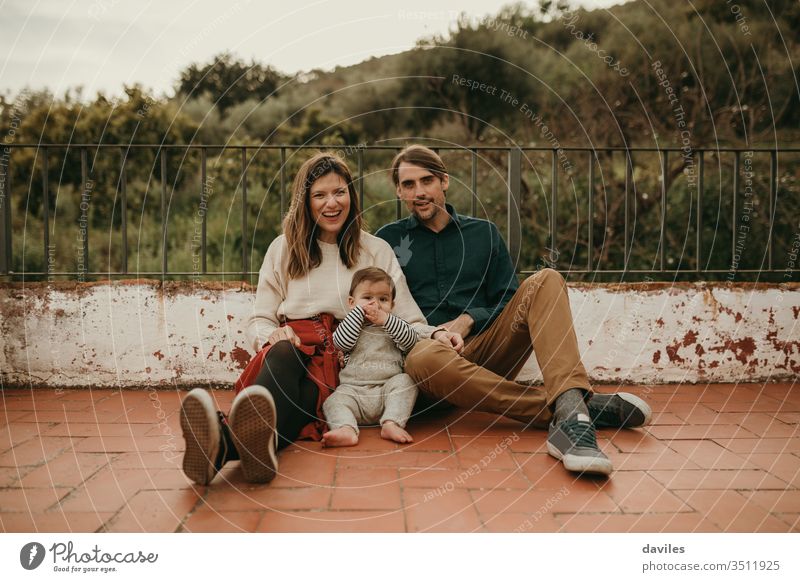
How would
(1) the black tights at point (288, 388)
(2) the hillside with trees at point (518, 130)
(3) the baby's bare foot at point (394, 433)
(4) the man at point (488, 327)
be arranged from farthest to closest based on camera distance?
(2) the hillside with trees at point (518, 130) → (3) the baby's bare foot at point (394, 433) → (4) the man at point (488, 327) → (1) the black tights at point (288, 388)

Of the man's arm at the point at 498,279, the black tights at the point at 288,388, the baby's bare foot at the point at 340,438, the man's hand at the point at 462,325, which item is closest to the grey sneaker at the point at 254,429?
the black tights at the point at 288,388

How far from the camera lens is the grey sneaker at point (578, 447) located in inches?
87.9

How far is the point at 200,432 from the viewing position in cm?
210

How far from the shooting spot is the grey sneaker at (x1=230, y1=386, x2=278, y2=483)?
Result: 84.1 inches

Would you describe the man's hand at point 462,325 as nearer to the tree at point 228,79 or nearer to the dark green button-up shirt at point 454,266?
the dark green button-up shirt at point 454,266

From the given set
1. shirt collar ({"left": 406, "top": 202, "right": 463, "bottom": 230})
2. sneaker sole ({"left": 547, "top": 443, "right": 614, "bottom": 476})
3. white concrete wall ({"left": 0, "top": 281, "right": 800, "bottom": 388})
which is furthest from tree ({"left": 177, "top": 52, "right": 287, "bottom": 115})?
sneaker sole ({"left": 547, "top": 443, "right": 614, "bottom": 476})

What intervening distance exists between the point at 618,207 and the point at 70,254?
5454 millimetres

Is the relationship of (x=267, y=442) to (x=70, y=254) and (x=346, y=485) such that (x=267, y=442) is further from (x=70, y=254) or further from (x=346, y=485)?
(x=70, y=254)

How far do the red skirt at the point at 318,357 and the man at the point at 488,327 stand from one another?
0.34 m

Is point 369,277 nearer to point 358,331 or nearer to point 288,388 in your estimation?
point 358,331

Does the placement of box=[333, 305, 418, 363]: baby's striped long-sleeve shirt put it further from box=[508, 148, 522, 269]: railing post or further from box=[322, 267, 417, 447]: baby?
box=[508, 148, 522, 269]: railing post

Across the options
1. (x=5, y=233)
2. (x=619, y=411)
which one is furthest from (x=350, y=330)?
(x=5, y=233)

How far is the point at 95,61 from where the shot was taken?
12.4 feet

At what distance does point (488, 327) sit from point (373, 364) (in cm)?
58
